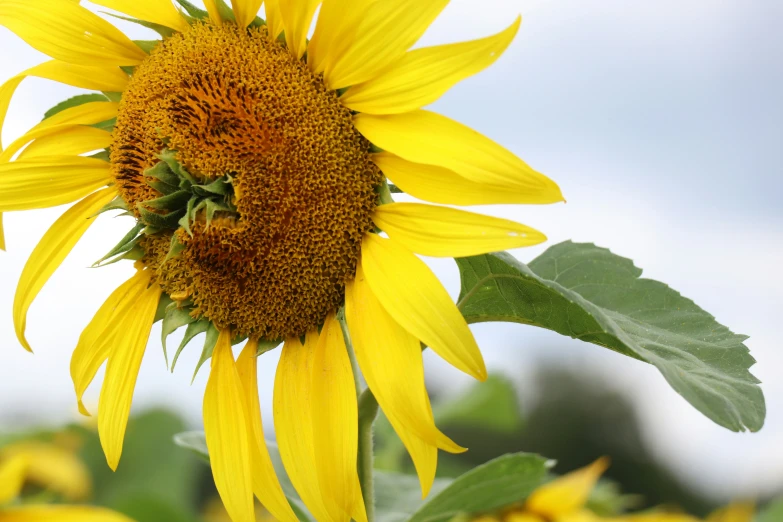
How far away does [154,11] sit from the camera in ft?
4.21

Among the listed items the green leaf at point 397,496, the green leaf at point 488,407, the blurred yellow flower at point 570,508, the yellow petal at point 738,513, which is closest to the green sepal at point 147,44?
the green leaf at point 397,496

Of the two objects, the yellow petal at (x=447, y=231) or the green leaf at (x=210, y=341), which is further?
the green leaf at (x=210, y=341)

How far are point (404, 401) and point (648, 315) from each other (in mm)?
389

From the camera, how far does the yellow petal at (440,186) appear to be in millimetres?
1020

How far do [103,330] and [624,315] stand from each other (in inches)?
32.7

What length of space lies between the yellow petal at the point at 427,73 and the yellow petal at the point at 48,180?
52cm

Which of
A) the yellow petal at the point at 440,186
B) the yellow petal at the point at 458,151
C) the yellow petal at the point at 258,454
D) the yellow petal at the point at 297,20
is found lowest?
the yellow petal at the point at 258,454

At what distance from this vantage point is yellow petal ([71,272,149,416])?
1318 mm

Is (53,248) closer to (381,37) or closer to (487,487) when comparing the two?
(381,37)

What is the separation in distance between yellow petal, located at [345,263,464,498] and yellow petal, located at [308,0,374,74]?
1.12 feet

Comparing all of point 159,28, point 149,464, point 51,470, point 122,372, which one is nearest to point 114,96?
point 159,28

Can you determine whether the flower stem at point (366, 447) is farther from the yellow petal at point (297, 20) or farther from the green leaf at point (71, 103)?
the green leaf at point (71, 103)

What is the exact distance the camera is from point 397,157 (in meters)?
1.15

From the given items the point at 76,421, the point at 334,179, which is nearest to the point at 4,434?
the point at 76,421
